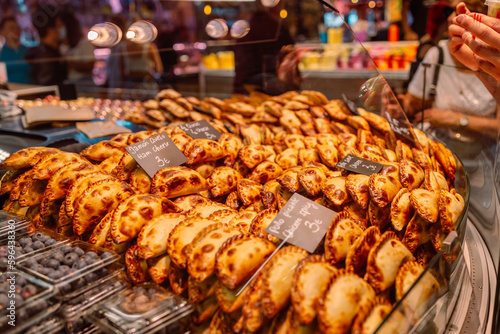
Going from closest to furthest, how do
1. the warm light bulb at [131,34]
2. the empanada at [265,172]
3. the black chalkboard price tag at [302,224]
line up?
the black chalkboard price tag at [302,224] → the empanada at [265,172] → the warm light bulb at [131,34]

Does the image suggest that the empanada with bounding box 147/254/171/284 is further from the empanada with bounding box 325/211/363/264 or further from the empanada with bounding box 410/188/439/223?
the empanada with bounding box 410/188/439/223

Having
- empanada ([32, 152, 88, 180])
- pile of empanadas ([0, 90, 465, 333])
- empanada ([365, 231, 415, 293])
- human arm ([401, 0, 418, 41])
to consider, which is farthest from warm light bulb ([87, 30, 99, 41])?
human arm ([401, 0, 418, 41])

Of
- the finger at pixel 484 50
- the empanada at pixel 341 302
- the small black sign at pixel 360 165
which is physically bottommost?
the empanada at pixel 341 302

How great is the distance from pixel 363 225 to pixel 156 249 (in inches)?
30.9

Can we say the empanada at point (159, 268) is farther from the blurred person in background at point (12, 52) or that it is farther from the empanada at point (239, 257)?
the blurred person in background at point (12, 52)

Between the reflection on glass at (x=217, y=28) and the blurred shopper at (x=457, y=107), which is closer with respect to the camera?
the blurred shopper at (x=457, y=107)

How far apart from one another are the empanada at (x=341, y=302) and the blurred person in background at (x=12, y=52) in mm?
7843

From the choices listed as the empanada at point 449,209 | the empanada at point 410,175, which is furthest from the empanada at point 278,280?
the empanada at point 410,175

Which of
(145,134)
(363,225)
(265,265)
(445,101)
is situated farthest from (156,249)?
(445,101)

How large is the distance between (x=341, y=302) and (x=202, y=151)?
3.73 ft

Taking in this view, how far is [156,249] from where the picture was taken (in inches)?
53.7

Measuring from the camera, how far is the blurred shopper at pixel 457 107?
2.51m

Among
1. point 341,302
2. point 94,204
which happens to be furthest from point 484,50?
point 94,204

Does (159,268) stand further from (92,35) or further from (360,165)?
(92,35)
